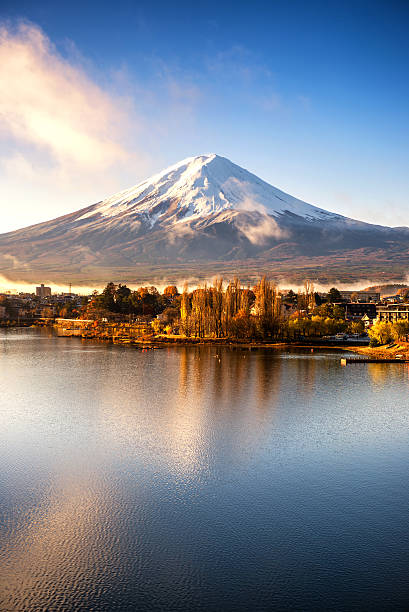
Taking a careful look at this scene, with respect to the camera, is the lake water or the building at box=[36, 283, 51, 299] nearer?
the lake water

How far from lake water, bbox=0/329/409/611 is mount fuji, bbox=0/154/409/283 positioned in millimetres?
89049

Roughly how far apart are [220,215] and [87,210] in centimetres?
3447

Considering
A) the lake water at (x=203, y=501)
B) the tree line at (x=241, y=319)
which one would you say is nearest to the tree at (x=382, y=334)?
the tree line at (x=241, y=319)

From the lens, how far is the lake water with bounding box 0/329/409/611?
252 inches

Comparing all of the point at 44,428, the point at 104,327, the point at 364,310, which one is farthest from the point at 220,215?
the point at 44,428

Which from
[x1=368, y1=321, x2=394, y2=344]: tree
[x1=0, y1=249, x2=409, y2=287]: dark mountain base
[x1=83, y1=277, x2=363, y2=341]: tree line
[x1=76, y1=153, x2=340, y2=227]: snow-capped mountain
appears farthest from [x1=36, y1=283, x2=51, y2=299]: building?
[x1=368, y1=321, x2=394, y2=344]: tree

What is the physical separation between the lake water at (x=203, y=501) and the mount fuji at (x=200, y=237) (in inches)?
3506

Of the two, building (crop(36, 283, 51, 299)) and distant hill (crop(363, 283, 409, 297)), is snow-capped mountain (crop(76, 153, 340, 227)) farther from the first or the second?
distant hill (crop(363, 283, 409, 297))

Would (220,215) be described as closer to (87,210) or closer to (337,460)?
(87,210)

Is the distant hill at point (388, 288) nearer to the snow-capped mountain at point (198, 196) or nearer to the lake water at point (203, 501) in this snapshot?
→ the snow-capped mountain at point (198, 196)

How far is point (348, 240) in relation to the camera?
13162cm

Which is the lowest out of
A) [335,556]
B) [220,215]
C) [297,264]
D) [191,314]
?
[335,556]

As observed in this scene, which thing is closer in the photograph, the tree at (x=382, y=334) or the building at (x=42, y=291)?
the tree at (x=382, y=334)

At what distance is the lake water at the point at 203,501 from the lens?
6.40 m
